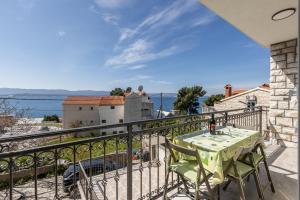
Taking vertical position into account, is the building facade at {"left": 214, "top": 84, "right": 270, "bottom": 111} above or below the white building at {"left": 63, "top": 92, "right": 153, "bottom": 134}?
above

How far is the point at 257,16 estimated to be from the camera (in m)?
2.95

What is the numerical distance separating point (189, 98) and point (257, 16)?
26.3m

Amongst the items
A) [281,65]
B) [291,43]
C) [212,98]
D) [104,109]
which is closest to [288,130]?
[281,65]

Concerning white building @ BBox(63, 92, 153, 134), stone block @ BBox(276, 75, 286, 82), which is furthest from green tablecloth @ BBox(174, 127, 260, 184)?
white building @ BBox(63, 92, 153, 134)

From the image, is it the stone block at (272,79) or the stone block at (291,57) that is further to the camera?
the stone block at (272,79)

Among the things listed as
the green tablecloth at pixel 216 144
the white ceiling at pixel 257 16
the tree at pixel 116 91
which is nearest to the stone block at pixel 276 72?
the white ceiling at pixel 257 16

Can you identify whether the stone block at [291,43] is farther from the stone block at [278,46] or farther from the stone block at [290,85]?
the stone block at [290,85]

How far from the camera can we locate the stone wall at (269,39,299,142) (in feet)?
14.4

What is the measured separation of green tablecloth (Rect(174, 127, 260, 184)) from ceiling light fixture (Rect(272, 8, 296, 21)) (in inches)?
76.8

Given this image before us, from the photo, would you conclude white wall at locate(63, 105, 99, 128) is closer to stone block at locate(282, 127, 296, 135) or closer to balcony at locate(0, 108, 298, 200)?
balcony at locate(0, 108, 298, 200)

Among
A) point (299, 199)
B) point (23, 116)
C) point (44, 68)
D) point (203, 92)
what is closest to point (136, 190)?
point (299, 199)

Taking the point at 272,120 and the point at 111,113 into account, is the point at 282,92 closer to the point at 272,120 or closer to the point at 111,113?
the point at 272,120

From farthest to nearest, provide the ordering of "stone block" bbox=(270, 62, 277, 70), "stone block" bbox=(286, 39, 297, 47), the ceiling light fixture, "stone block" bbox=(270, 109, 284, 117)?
"stone block" bbox=(270, 62, 277, 70) → "stone block" bbox=(270, 109, 284, 117) → "stone block" bbox=(286, 39, 297, 47) → the ceiling light fixture

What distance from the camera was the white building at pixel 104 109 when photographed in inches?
1056
